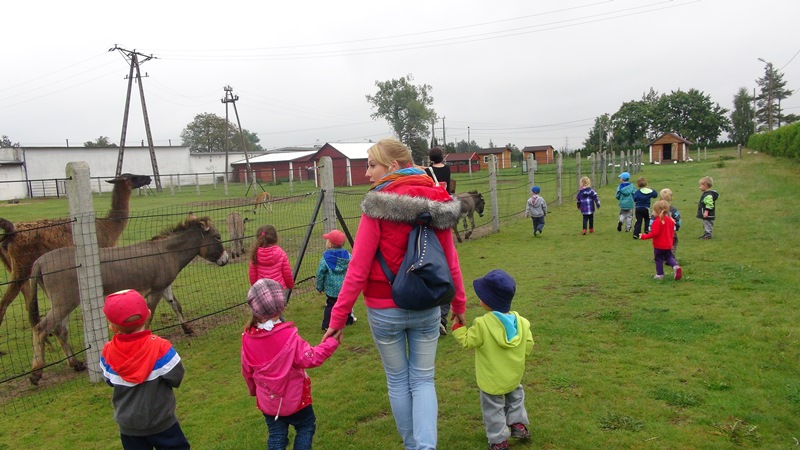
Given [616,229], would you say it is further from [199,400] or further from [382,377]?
[199,400]

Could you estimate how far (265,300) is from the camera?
9.86 feet

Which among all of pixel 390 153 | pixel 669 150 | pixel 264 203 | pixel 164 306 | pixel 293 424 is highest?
pixel 669 150

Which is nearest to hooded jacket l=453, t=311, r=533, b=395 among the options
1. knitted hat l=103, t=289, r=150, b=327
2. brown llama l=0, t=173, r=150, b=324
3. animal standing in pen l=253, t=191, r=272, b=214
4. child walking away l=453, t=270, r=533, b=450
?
child walking away l=453, t=270, r=533, b=450

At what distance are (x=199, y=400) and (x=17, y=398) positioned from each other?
1956 mm

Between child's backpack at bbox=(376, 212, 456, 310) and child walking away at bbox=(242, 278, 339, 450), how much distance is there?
0.55 metres

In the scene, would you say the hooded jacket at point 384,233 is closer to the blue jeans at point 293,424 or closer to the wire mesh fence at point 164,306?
the blue jeans at point 293,424

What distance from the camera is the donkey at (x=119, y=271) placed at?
5531mm

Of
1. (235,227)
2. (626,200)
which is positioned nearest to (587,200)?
(626,200)

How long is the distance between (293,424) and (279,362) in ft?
1.67

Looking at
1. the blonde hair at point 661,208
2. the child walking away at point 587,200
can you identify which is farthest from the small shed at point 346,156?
the blonde hair at point 661,208

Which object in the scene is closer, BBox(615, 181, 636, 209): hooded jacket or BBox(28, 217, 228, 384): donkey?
BBox(28, 217, 228, 384): donkey

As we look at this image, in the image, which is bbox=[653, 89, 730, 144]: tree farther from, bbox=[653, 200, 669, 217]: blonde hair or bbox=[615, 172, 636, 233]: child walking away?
bbox=[653, 200, 669, 217]: blonde hair

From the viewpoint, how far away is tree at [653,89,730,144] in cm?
7500

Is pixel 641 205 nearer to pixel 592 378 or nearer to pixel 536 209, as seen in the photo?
pixel 536 209
